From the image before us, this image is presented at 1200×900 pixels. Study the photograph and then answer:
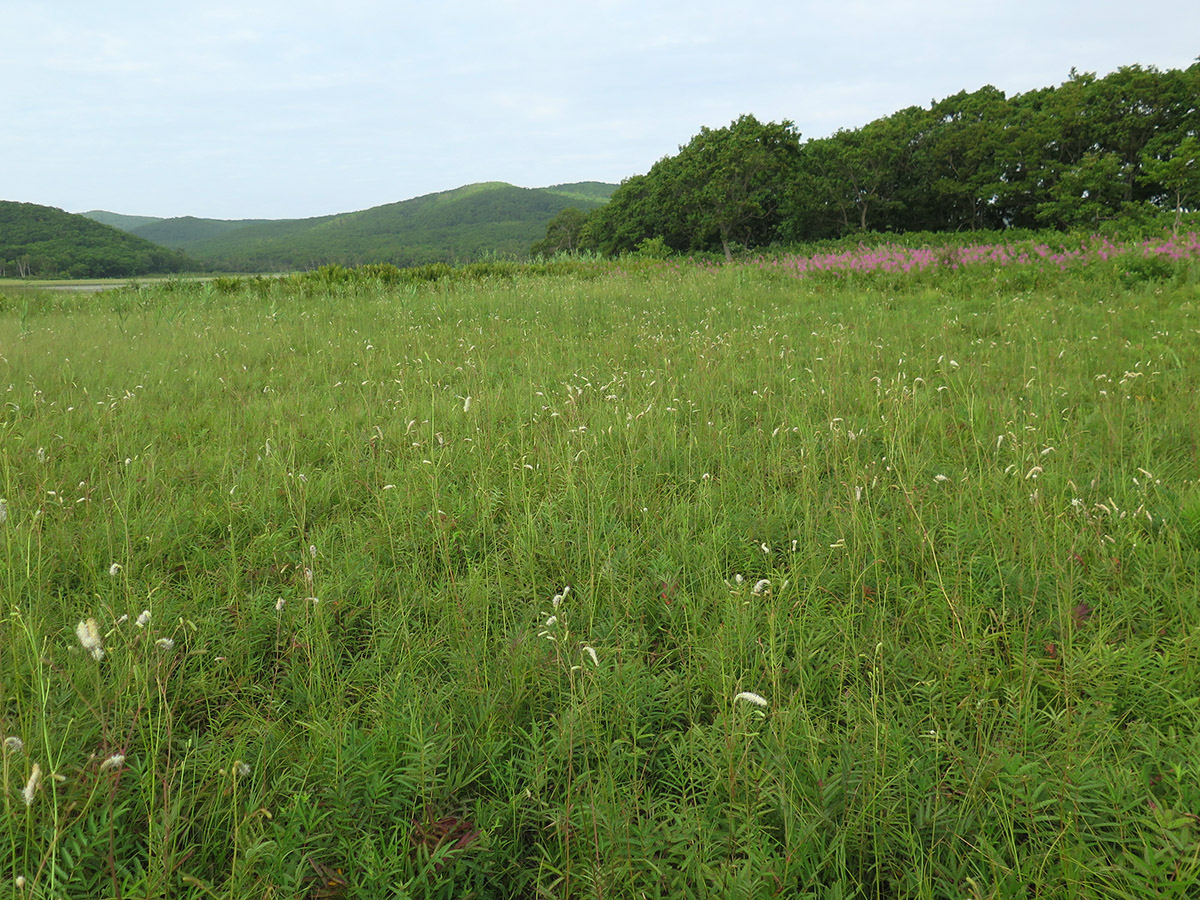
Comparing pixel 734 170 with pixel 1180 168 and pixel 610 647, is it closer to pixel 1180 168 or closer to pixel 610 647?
pixel 1180 168

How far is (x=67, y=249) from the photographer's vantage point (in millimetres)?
54688

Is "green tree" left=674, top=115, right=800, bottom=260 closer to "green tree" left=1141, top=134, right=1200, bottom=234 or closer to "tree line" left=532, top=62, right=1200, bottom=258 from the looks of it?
"tree line" left=532, top=62, right=1200, bottom=258

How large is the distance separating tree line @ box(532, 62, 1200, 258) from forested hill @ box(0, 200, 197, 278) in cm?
4361

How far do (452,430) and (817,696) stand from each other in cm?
328

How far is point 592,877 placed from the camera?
51.5 inches

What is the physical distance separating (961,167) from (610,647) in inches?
1902

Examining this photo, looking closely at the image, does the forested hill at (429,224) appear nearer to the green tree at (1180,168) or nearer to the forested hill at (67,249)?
the forested hill at (67,249)

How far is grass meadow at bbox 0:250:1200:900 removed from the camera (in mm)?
1384

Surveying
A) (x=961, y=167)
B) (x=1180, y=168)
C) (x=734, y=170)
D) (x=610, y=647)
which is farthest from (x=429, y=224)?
(x=610, y=647)

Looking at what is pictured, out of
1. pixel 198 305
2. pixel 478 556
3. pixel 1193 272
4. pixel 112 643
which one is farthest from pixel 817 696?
pixel 198 305

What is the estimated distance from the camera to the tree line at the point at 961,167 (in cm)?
3062

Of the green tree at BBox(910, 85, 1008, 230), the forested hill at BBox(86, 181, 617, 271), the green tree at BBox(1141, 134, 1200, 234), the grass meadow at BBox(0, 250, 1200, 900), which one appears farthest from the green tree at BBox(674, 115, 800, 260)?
the forested hill at BBox(86, 181, 617, 271)

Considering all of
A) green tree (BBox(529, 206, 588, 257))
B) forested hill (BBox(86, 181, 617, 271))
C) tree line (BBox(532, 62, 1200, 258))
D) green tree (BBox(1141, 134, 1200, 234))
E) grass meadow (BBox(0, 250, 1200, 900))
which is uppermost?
forested hill (BBox(86, 181, 617, 271))

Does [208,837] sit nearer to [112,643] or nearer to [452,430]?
[112,643]
